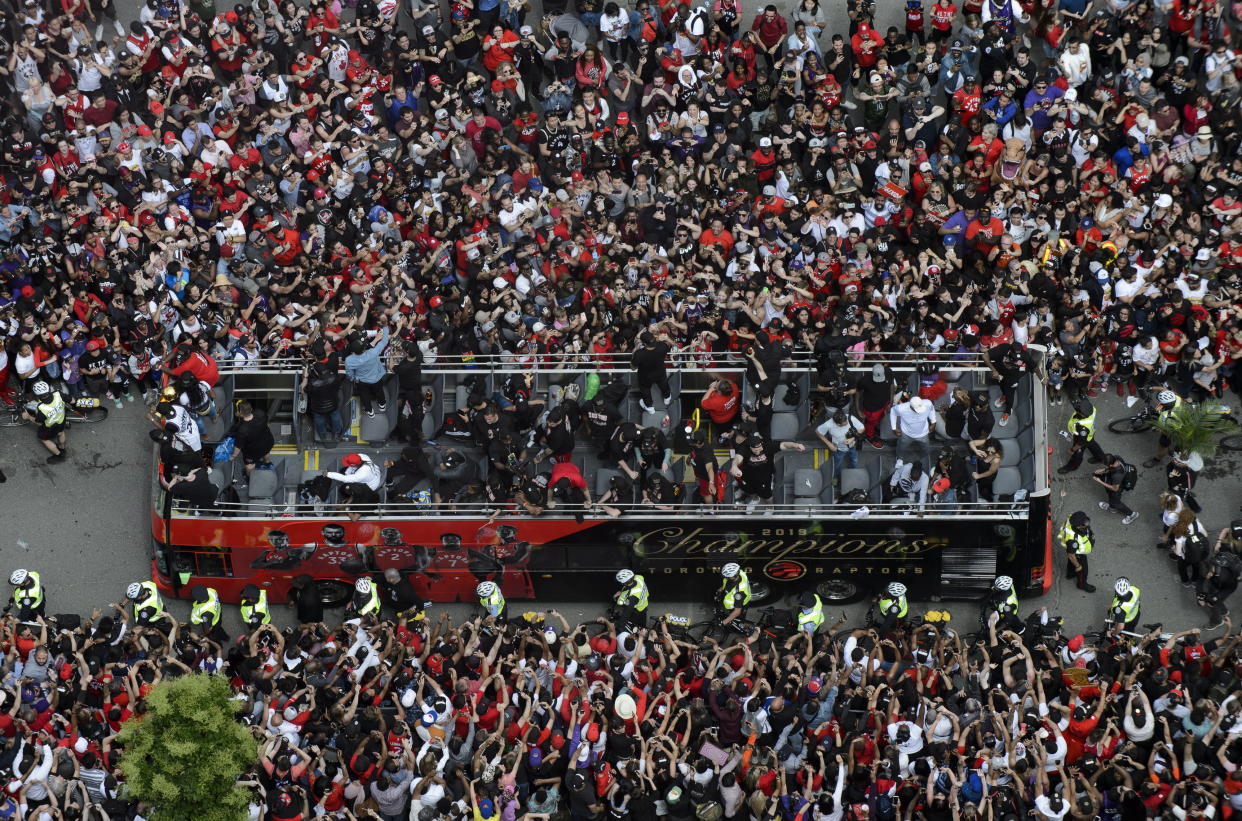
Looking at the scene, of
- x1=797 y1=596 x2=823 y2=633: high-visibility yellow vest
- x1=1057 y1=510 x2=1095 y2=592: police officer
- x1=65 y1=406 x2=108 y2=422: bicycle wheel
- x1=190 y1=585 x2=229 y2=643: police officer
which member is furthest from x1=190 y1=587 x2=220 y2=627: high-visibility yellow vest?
x1=1057 y1=510 x2=1095 y2=592: police officer

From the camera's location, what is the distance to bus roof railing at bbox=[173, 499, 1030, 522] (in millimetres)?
29219

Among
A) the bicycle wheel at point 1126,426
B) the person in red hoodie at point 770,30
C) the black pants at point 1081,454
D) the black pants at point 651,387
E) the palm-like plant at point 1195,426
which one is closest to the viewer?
the black pants at point 651,387

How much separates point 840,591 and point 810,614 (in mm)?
1125

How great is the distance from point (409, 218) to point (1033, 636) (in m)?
11.5

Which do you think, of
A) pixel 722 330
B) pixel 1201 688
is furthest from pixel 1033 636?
pixel 722 330

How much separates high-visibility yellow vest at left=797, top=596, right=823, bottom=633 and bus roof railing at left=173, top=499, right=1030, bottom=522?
4.01 feet

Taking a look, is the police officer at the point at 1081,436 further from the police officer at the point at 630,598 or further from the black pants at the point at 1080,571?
the police officer at the point at 630,598

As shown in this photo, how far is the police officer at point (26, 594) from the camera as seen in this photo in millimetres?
29531

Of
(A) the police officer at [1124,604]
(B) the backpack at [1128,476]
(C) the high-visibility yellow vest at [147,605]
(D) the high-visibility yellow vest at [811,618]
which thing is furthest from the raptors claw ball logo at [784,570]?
(C) the high-visibility yellow vest at [147,605]

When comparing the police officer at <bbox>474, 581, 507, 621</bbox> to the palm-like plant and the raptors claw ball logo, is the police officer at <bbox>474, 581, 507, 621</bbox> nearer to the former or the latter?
the raptors claw ball logo

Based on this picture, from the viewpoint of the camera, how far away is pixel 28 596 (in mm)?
29719

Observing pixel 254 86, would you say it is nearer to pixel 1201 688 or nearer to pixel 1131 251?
pixel 1131 251

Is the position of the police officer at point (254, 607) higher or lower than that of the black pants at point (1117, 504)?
lower

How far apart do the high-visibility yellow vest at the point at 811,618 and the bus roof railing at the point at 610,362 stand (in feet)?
11.4
